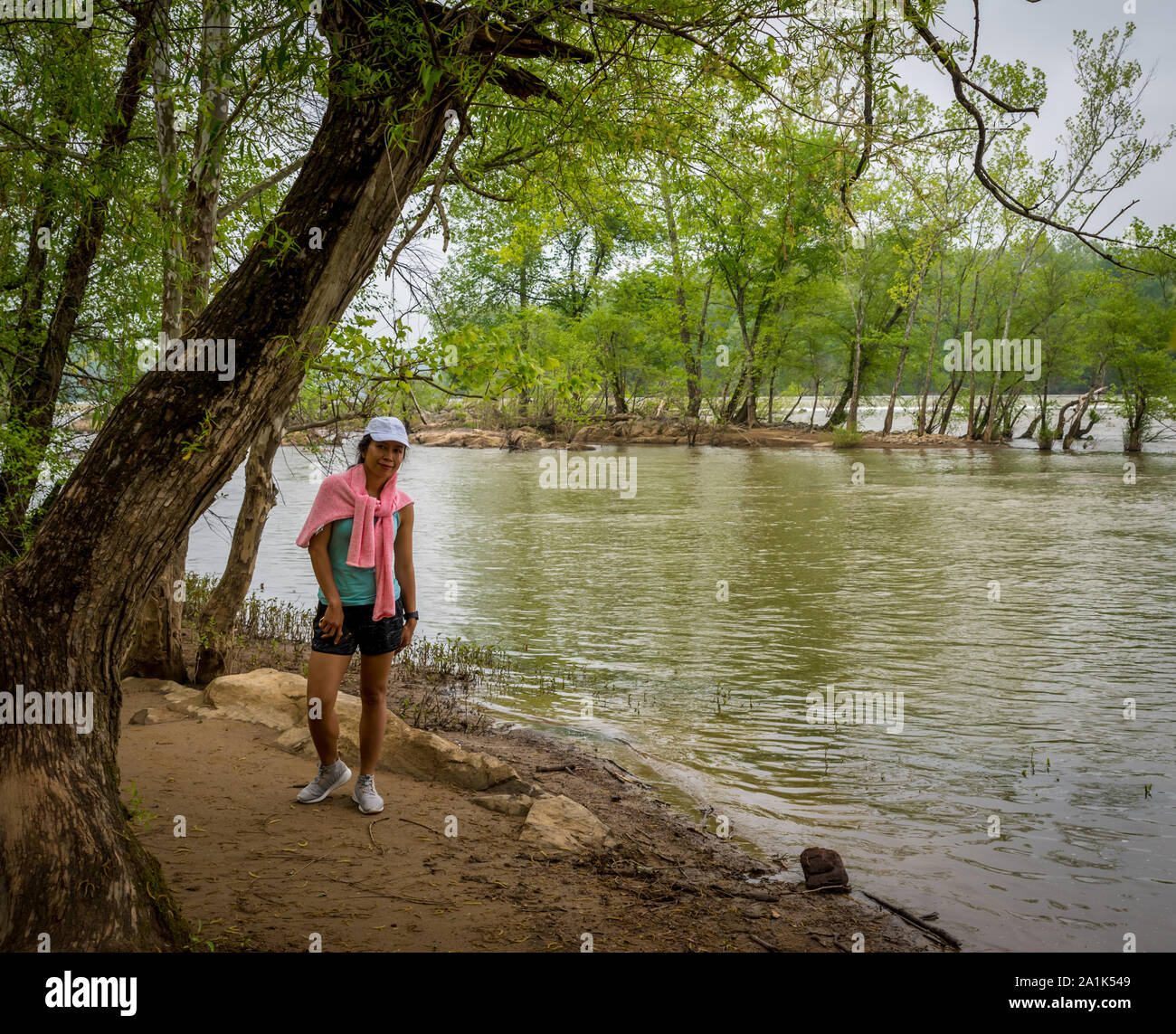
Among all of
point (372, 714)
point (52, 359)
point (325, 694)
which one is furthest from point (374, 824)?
point (52, 359)

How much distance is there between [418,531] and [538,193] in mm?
15626

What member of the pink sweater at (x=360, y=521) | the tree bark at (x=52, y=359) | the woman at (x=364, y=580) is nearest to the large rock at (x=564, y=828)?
the woman at (x=364, y=580)

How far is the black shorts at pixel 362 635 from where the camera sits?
5227 millimetres

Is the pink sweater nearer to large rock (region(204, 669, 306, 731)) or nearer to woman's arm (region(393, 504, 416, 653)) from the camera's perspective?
woman's arm (region(393, 504, 416, 653))

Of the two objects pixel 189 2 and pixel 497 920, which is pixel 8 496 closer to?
pixel 189 2

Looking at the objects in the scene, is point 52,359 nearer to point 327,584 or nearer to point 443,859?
point 327,584

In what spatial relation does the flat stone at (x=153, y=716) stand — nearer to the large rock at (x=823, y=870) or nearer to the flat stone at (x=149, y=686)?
the flat stone at (x=149, y=686)

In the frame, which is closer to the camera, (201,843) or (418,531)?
(201,843)

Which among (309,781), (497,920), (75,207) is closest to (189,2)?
(75,207)

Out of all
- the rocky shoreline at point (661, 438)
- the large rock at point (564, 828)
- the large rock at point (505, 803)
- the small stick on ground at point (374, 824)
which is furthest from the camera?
the rocky shoreline at point (661, 438)

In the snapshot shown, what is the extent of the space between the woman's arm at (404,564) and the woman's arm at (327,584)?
41 centimetres

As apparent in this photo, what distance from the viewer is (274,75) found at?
3.93 m

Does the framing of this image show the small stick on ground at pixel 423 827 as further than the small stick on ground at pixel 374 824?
Yes

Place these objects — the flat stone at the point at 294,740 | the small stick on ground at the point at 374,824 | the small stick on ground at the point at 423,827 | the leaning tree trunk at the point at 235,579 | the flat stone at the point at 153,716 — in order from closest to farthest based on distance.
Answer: the small stick on ground at the point at 374,824 < the small stick on ground at the point at 423,827 < the flat stone at the point at 294,740 < the flat stone at the point at 153,716 < the leaning tree trunk at the point at 235,579
